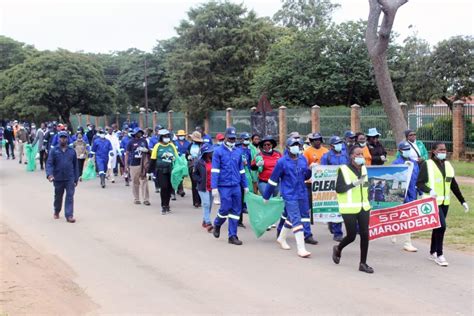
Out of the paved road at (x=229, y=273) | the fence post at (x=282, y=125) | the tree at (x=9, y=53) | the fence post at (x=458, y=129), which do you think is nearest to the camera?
the paved road at (x=229, y=273)

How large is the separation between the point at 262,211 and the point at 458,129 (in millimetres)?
13425

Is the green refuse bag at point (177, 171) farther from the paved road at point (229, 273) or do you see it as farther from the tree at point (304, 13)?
the tree at point (304, 13)

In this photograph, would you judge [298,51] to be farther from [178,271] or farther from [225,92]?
[178,271]

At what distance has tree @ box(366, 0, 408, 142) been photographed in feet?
46.5

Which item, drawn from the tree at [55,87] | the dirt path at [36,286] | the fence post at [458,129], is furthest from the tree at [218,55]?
the dirt path at [36,286]

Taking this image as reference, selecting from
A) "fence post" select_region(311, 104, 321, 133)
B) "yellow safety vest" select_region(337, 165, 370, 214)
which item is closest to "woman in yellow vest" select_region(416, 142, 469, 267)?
"yellow safety vest" select_region(337, 165, 370, 214)

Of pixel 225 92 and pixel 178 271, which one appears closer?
pixel 178 271

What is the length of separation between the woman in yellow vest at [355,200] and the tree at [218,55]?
30.1 m

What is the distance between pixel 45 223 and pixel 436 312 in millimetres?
8270

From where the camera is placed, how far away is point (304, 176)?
9.18 metres

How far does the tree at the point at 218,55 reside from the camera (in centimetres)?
3844

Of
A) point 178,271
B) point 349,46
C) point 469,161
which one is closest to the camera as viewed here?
point 178,271

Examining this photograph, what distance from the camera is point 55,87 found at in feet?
138

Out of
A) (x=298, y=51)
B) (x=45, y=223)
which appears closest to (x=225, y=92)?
(x=298, y=51)
